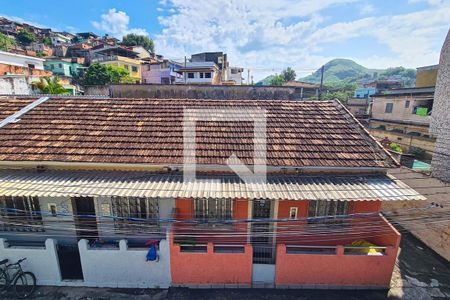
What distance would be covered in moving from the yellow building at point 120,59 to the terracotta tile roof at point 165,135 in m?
34.9

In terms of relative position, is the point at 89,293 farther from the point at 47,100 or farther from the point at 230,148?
the point at 47,100

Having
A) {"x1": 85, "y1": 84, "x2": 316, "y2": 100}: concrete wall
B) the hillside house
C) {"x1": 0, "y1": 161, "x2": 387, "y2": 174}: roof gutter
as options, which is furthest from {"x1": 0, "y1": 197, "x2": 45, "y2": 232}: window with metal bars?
{"x1": 85, "y1": 84, "x2": 316, "y2": 100}: concrete wall

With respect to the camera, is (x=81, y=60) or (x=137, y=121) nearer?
(x=137, y=121)

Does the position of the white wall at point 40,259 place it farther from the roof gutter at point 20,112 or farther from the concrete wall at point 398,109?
the concrete wall at point 398,109

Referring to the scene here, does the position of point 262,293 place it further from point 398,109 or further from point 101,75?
point 101,75

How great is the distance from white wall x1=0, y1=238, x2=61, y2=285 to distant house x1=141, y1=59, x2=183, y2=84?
3993 cm

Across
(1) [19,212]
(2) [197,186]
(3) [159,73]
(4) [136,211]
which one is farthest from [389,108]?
(3) [159,73]

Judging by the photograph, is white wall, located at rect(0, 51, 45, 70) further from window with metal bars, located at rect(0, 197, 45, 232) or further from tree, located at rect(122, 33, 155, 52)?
tree, located at rect(122, 33, 155, 52)

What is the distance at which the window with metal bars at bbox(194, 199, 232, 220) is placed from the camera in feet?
26.6

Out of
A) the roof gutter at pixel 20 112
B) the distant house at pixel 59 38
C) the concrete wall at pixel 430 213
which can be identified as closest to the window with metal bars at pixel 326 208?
the concrete wall at pixel 430 213

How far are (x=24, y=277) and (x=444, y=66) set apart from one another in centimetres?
1767

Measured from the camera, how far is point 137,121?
31.3ft

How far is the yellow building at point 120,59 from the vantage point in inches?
1644

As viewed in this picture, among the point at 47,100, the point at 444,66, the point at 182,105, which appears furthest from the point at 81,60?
the point at 444,66
